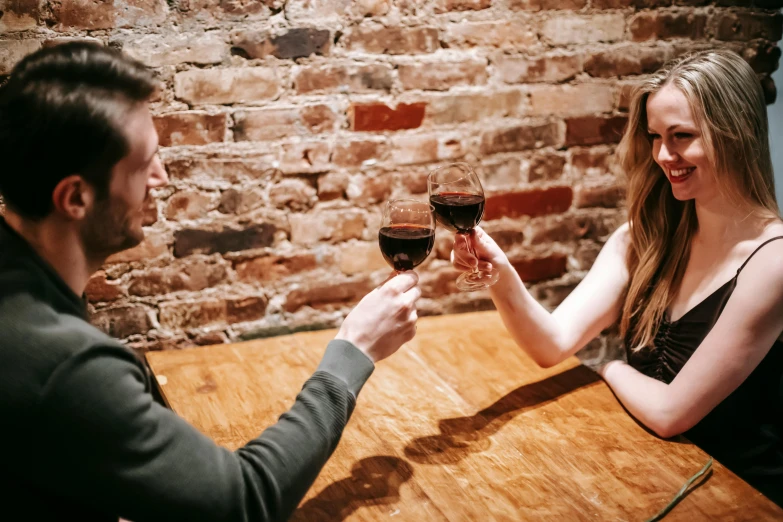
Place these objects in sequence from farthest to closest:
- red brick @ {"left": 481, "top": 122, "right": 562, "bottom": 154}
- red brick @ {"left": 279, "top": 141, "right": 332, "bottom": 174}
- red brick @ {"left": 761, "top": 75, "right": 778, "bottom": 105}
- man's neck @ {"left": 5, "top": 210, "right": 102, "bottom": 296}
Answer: red brick @ {"left": 761, "top": 75, "right": 778, "bottom": 105}
red brick @ {"left": 481, "top": 122, "right": 562, "bottom": 154}
red brick @ {"left": 279, "top": 141, "right": 332, "bottom": 174}
man's neck @ {"left": 5, "top": 210, "right": 102, "bottom": 296}

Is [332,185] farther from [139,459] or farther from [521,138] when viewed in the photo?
[139,459]

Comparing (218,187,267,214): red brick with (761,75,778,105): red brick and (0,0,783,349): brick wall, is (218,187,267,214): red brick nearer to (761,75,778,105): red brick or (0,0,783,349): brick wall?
(0,0,783,349): brick wall

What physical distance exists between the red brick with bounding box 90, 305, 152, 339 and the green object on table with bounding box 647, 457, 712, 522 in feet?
4.51

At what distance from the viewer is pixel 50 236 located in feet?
3.30

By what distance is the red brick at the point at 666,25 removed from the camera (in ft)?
7.34

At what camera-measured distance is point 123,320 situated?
6.40ft

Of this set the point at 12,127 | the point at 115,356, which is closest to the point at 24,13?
the point at 12,127

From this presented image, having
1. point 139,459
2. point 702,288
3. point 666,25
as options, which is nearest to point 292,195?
point 702,288

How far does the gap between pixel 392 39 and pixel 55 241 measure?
1219mm

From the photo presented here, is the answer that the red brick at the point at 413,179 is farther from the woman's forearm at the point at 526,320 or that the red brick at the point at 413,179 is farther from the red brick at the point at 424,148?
the woman's forearm at the point at 526,320

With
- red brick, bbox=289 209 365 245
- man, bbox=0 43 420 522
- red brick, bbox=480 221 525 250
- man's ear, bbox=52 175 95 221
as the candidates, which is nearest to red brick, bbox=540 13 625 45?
red brick, bbox=480 221 525 250

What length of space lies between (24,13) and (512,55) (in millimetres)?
1282

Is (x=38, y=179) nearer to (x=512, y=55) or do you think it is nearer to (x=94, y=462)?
(x=94, y=462)

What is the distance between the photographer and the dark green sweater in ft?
2.86
